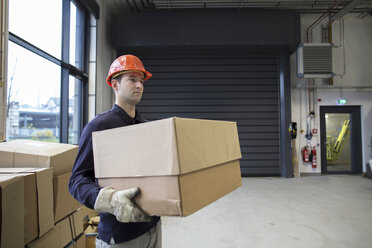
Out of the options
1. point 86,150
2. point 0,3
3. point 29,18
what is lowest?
point 86,150

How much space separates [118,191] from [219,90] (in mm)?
4868

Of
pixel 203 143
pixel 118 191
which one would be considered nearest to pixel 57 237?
pixel 118 191

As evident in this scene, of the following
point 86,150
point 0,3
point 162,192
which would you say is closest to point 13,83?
point 0,3

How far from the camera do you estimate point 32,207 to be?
1.21 m

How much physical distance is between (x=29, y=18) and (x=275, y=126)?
5.15m

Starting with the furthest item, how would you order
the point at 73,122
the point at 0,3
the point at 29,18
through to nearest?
the point at 73,122
the point at 29,18
the point at 0,3

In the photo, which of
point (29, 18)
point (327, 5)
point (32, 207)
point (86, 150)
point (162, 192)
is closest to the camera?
point (162, 192)

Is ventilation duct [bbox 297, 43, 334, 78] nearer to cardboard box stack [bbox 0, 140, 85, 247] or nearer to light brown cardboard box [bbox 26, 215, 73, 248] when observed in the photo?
cardboard box stack [bbox 0, 140, 85, 247]

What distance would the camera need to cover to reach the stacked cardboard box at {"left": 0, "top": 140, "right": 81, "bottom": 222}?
4.54ft

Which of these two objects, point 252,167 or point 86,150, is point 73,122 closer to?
point 86,150

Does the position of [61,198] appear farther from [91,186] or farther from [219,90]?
[219,90]

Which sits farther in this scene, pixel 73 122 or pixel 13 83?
pixel 73 122

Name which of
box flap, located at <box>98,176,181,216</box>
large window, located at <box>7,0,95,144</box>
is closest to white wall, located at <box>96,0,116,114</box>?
large window, located at <box>7,0,95,144</box>

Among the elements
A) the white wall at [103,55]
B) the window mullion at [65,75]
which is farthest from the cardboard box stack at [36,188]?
the white wall at [103,55]
